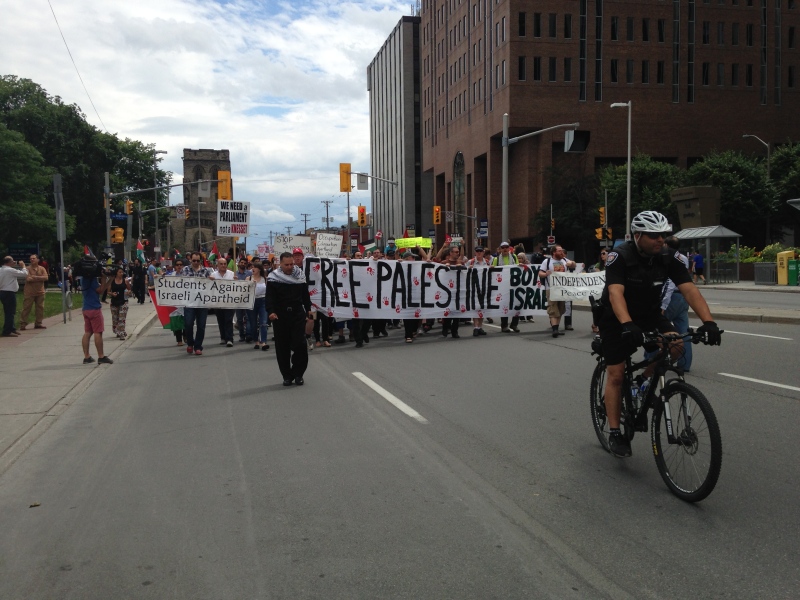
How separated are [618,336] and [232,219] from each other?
18098 millimetres

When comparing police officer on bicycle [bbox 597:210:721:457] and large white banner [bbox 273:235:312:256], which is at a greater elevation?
large white banner [bbox 273:235:312:256]

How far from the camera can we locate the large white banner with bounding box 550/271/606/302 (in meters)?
16.8

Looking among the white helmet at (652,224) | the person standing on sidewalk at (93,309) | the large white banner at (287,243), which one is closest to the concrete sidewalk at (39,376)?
the person standing on sidewalk at (93,309)

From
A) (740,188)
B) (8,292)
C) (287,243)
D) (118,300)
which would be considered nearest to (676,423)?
(118,300)

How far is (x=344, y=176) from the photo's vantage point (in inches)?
1344

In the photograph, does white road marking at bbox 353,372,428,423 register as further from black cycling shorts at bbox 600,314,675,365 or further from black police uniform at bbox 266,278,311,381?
black cycling shorts at bbox 600,314,675,365

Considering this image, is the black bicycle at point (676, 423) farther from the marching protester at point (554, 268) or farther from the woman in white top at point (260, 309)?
the woman in white top at point (260, 309)

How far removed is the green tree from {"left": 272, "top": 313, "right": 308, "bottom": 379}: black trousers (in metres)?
53.4

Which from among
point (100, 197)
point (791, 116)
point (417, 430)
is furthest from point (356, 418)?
point (791, 116)

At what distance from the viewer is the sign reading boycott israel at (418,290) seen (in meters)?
16.4

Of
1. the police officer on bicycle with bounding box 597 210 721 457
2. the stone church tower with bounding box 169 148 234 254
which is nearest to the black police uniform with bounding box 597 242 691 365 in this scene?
the police officer on bicycle with bounding box 597 210 721 457

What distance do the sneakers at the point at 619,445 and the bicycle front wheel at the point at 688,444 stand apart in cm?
47

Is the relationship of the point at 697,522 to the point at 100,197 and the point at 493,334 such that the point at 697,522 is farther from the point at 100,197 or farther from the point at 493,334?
the point at 100,197

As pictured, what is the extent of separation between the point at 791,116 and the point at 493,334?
67.6m
